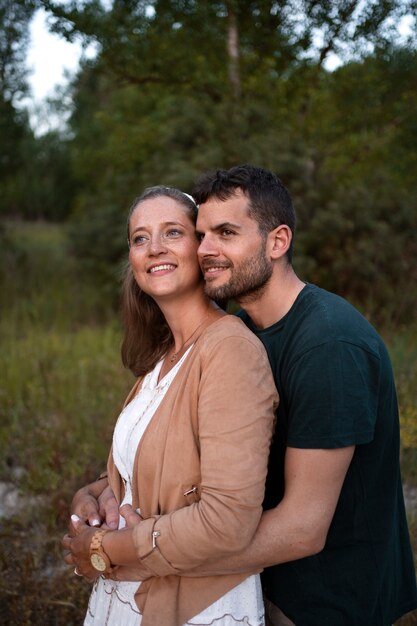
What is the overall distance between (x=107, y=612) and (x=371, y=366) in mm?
1229

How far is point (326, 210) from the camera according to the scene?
839 cm

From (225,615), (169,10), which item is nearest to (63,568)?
(225,615)

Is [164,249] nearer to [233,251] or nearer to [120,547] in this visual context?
[233,251]

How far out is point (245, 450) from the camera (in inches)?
72.1

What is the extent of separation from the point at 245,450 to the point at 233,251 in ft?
2.44

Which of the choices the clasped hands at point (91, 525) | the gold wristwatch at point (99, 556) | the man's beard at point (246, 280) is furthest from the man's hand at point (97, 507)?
the man's beard at point (246, 280)

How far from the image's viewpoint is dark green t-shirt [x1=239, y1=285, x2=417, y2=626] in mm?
1922

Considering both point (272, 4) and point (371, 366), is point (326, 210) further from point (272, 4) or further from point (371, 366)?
point (371, 366)

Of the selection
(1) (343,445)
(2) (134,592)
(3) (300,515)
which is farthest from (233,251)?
(2) (134,592)

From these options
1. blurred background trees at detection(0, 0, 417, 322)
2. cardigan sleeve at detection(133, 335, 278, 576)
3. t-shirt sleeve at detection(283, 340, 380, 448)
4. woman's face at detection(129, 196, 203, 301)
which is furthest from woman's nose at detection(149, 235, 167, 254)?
blurred background trees at detection(0, 0, 417, 322)

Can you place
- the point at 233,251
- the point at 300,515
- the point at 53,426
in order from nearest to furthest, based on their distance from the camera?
the point at 300,515 < the point at 233,251 < the point at 53,426

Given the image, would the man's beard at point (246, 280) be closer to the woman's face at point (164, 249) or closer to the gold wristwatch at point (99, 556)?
the woman's face at point (164, 249)

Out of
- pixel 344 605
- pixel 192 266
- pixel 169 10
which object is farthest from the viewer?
pixel 169 10

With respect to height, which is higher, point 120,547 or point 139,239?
point 139,239
